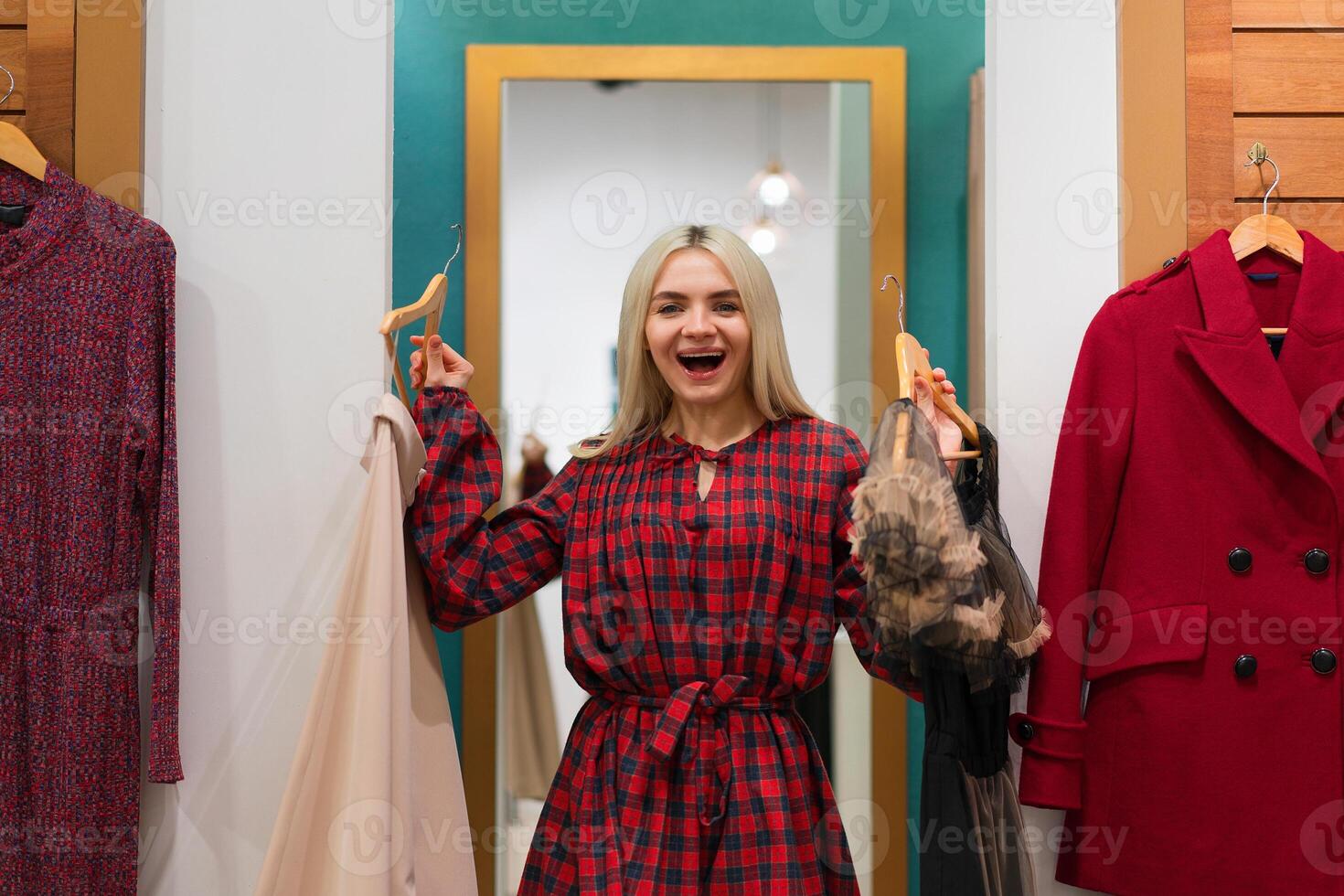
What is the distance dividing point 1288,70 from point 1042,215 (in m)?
0.49

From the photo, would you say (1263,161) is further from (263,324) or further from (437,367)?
(263,324)

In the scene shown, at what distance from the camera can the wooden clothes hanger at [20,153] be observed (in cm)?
176

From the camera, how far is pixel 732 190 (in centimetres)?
237

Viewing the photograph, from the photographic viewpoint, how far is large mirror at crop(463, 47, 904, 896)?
234 centimetres

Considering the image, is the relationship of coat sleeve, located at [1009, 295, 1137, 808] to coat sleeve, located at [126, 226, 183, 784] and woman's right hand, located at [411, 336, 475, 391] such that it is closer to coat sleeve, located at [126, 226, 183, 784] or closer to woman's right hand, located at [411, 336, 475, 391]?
woman's right hand, located at [411, 336, 475, 391]

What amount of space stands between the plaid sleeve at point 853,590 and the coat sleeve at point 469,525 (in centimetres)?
44

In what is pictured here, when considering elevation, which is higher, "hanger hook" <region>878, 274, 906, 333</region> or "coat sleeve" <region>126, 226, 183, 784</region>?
"hanger hook" <region>878, 274, 906, 333</region>

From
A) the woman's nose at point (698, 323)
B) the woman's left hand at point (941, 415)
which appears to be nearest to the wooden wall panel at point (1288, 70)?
the woman's left hand at point (941, 415)

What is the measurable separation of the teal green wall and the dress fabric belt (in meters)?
0.95

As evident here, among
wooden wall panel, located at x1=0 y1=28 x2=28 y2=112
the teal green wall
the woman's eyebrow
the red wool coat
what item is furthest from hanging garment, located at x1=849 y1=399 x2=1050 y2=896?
wooden wall panel, located at x1=0 y1=28 x2=28 y2=112

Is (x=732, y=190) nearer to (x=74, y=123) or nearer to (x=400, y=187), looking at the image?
(x=400, y=187)

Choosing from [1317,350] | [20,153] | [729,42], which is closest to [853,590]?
[1317,350]

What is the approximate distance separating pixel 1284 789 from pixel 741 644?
0.83m

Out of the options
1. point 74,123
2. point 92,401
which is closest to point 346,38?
point 74,123
